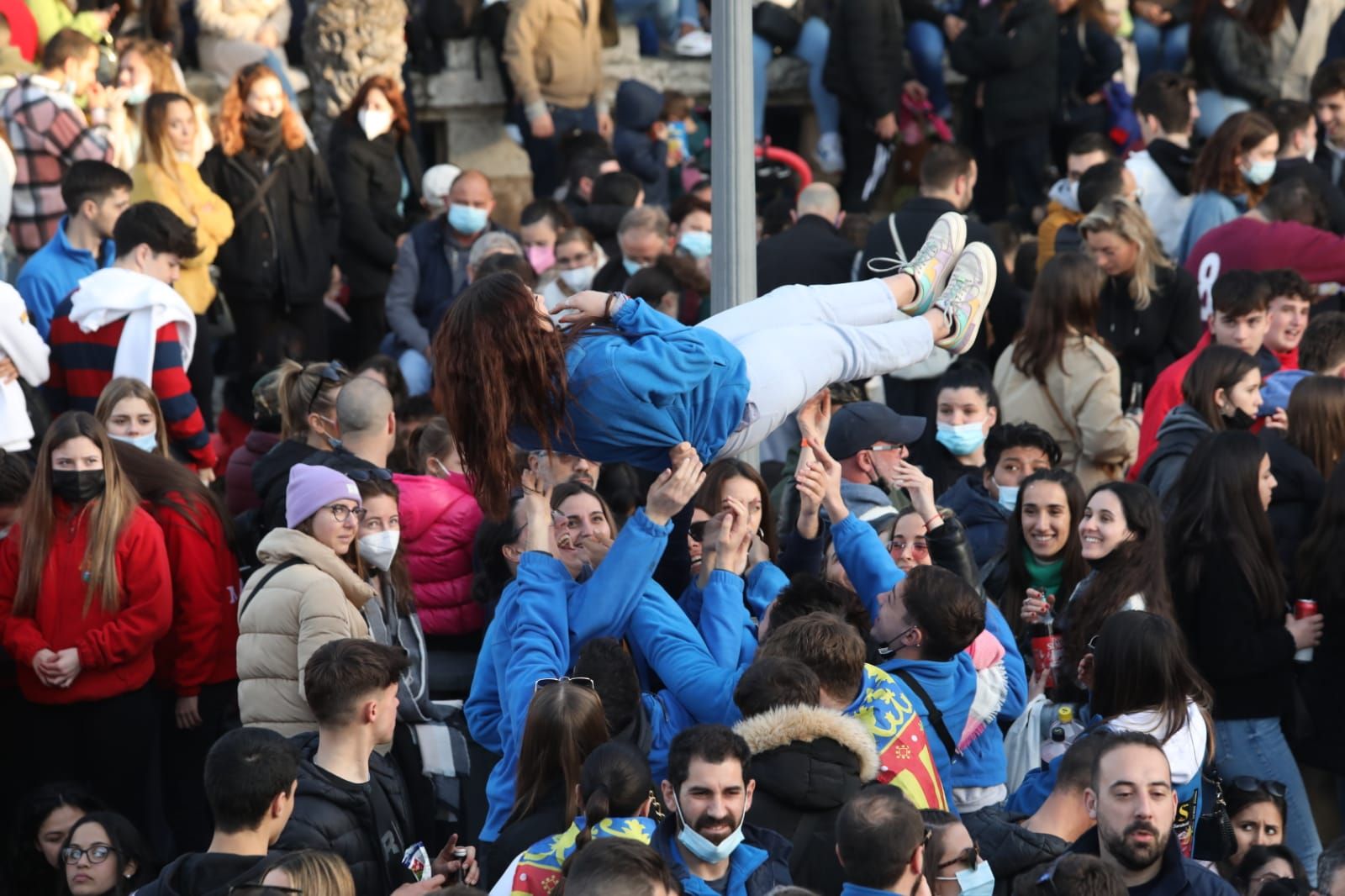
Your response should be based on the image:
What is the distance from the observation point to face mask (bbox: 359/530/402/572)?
6.62m

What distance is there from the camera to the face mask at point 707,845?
15.1 feet

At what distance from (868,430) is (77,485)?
8.72 feet

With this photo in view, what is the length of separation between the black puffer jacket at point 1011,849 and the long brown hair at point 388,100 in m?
7.02

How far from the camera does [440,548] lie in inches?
278

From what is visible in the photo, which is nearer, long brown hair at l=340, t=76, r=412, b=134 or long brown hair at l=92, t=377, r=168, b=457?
long brown hair at l=92, t=377, r=168, b=457

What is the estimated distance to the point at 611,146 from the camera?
12438 millimetres

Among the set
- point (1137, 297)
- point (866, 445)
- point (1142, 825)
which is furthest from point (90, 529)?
point (1137, 297)

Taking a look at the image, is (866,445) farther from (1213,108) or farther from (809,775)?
(1213,108)

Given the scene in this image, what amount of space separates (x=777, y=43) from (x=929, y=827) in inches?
379

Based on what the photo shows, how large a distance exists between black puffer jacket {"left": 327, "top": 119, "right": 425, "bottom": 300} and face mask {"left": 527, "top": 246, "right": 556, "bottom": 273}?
3.25ft

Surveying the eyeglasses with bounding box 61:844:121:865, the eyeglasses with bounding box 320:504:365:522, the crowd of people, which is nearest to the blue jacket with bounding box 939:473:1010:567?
the crowd of people

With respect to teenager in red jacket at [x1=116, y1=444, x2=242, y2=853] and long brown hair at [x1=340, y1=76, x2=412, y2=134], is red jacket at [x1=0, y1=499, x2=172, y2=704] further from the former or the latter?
long brown hair at [x1=340, y1=76, x2=412, y2=134]

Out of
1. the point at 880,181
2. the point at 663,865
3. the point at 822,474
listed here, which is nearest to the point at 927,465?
the point at 822,474

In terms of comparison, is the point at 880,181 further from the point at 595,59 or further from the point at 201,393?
the point at 201,393
